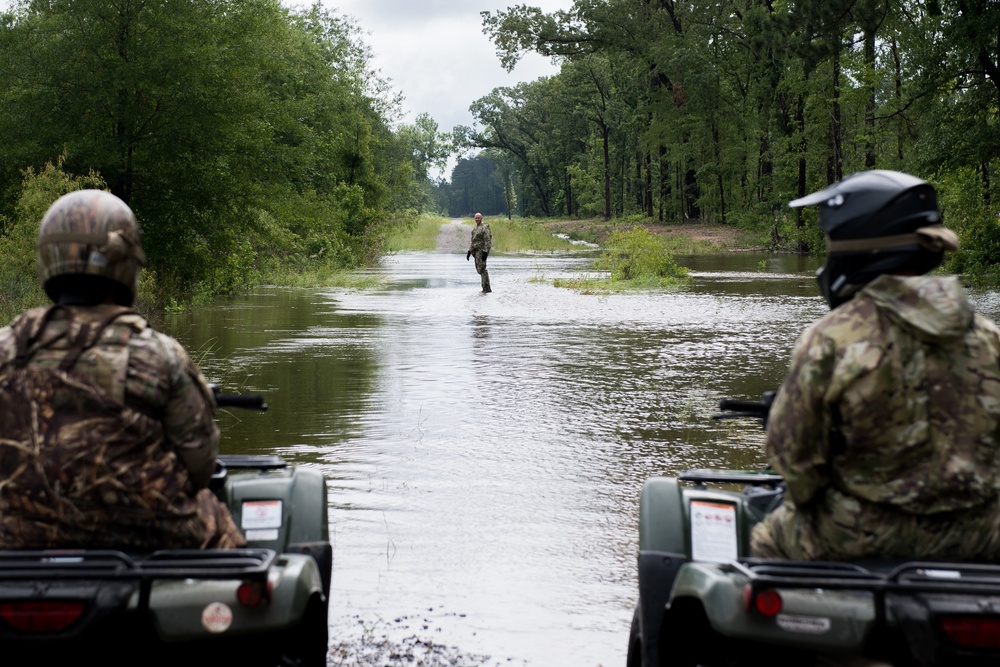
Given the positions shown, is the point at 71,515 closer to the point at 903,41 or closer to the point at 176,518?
the point at 176,518

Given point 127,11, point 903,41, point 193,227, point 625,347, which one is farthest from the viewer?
point 903,41

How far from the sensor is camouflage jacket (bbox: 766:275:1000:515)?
110 inches

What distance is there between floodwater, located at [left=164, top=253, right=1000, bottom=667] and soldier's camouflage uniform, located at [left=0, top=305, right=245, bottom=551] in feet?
5.47

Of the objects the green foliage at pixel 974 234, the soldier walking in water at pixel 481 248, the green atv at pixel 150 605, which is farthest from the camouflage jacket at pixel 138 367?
the green foliage at pixel 974 234

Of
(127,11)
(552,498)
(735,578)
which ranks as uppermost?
(127,11)

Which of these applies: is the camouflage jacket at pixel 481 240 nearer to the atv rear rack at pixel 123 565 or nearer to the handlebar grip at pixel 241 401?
the handlebar grip at pixel 241 401

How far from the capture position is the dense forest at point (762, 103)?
2136cm

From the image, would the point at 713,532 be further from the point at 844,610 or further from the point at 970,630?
the point at 970,630

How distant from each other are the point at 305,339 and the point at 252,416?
19.9 ft

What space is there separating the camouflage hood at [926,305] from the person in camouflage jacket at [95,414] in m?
1.85

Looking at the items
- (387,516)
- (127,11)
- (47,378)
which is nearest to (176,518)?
(47,378)

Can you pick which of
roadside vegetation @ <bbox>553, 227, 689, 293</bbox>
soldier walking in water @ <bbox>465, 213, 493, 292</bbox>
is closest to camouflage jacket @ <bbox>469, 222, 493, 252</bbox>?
soldier walking in water @ <bbox>465, 213, 493, 292</bbox>

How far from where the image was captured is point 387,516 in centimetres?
665

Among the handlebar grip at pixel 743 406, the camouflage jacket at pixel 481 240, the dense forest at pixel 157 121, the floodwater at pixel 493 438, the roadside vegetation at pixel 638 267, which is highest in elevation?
the dense forest at pixel 157 121
